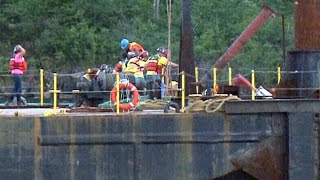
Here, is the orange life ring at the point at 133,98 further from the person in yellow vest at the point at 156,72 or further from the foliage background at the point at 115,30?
the foliage background at the point at 115,30

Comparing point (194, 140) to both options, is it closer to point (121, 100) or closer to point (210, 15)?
point (121, 100)

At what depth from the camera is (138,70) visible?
19688 mm

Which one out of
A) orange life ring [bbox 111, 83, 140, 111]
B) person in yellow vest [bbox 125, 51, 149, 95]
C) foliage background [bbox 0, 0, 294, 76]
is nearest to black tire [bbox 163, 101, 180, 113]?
orange life ring [bbox 111, 83, 140, 111]

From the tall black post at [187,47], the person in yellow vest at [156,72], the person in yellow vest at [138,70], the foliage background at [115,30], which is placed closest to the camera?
the person in yellow vest at [138,70]

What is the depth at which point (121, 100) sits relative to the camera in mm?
18016

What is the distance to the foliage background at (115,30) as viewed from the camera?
45281 millimetres

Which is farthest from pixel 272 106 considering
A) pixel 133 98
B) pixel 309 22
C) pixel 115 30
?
pixel 115 30

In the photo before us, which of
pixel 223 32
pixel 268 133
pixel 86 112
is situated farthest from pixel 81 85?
pixel 223 32

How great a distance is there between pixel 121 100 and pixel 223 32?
30180 millimetres

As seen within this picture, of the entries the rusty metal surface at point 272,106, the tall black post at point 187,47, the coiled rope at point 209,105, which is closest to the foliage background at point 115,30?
the tall black post at point 187,47

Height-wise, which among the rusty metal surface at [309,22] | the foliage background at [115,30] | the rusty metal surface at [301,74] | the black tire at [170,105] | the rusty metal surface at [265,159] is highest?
the foliage background at [115,30]

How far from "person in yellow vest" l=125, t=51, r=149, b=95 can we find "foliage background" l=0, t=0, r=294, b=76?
77.2ft

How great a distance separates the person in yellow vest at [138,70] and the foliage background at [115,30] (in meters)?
23.5

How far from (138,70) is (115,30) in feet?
92.6
